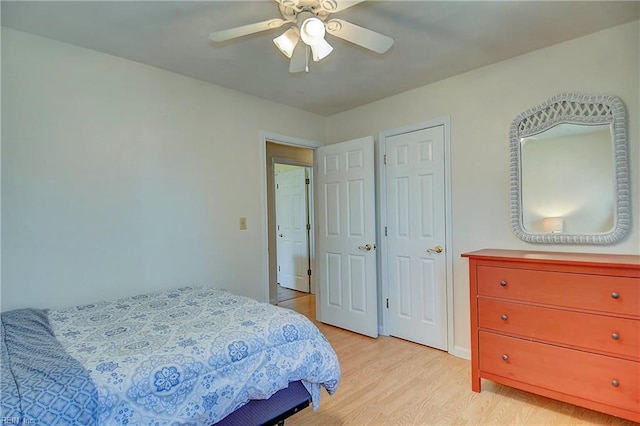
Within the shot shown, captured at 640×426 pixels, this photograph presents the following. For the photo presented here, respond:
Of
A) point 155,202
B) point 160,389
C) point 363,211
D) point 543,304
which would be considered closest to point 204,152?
point 155,202

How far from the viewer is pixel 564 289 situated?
1.90 meters

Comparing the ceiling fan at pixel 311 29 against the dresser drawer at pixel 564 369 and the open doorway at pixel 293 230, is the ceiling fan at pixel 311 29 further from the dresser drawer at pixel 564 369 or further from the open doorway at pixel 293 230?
the open doorway at pixel 293 230

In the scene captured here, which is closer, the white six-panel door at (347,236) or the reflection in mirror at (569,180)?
the reflection in mirror at (569,180)

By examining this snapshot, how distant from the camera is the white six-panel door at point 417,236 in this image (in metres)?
2.88

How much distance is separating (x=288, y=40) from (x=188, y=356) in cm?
160

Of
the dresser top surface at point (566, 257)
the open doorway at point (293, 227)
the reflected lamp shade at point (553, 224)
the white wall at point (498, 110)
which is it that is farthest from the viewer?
the open doorway at point (293, 227)

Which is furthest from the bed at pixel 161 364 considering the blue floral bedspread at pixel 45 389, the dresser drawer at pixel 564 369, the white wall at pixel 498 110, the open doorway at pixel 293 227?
the open doorway at pixel 293 227

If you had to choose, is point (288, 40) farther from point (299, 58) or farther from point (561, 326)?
point (561, 326)

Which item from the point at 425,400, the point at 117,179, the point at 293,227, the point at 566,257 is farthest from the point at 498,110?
the point at 293,227

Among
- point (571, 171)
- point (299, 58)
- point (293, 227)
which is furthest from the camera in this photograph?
point (293, 227)

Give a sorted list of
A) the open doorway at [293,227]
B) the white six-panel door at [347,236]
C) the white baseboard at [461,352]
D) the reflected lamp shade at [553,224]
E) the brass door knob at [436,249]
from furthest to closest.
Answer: the open doorway at [293,227] < the white six-panel door at [347,236] < the brass door knob at [436,249] < the white baseboard at [461,352] < the reflected lamp shade at [553,224]

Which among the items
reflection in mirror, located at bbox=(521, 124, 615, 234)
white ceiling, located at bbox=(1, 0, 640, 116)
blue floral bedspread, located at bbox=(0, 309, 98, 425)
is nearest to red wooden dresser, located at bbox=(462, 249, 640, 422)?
reflection in mirror, located at bbox=(521, 124, 615, 234)

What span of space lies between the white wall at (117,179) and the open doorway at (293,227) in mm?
1533

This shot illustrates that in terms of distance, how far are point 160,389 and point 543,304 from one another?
2051mm
